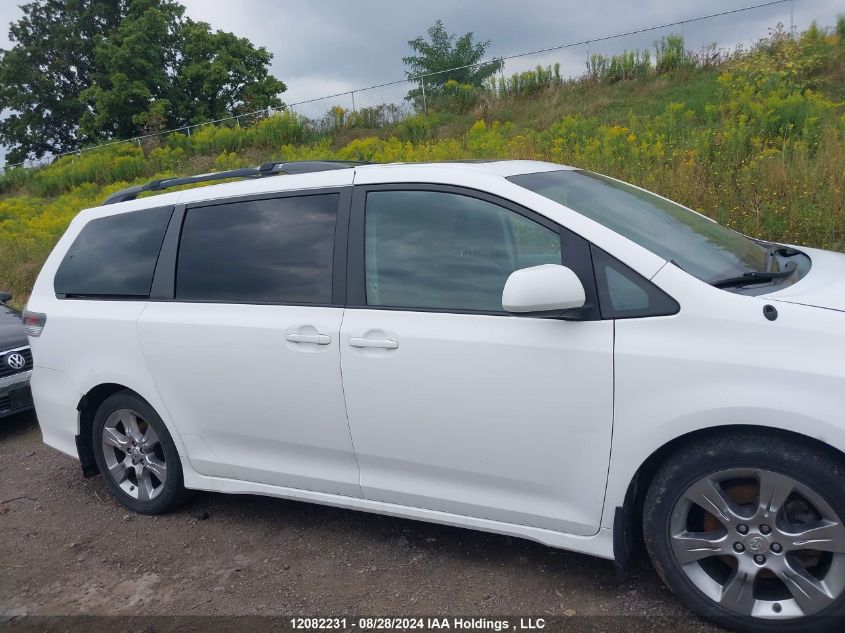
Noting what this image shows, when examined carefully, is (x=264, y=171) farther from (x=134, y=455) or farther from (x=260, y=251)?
(x=134, y=455)

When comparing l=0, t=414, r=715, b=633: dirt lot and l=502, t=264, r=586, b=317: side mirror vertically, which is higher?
l=502, t=264, r=586, b=317: side mirror

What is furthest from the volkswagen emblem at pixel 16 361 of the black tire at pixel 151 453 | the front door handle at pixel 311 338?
the front door handle at pixel 311 338

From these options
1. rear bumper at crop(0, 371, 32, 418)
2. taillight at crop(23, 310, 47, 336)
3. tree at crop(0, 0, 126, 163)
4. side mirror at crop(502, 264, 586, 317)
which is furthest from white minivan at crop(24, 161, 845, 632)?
tree at crop(0, 0, 126, 163)

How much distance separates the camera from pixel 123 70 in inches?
1565

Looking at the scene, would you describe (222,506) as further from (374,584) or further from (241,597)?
(374,584)

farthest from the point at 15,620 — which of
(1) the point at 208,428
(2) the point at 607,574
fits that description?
(2) the point at 607,574

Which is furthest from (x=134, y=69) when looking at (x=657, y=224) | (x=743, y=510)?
(x=743, y=510)

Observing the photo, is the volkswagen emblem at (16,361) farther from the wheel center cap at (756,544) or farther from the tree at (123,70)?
the tree at (123,70)

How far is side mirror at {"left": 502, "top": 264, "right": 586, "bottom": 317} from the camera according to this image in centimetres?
273

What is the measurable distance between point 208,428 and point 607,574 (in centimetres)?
214

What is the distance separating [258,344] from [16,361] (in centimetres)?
391

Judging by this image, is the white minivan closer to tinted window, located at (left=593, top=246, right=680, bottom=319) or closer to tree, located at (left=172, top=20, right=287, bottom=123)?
tinted window, located at (left=593, top=246, right=680, bottom=319)

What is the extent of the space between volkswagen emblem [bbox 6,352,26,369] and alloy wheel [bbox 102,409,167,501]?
8.21ft

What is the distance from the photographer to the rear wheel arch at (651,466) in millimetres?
2504
